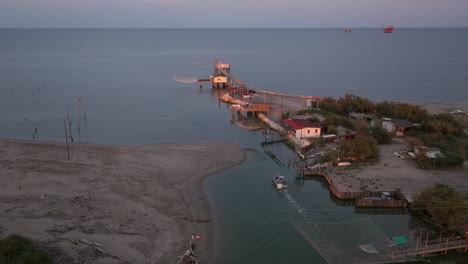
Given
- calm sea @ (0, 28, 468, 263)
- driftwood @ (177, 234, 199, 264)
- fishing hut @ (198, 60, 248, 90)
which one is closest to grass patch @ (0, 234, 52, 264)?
driftwood @ (177, 234, 199, 264)

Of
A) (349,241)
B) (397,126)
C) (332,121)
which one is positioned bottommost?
(349,241)

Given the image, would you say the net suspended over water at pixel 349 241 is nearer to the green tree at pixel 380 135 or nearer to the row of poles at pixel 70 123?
the green tree at pixel 380 135

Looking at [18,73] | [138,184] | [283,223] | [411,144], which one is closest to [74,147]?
[138,184]

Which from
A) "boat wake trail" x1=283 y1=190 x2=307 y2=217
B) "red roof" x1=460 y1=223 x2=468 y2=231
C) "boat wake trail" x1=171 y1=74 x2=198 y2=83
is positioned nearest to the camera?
"red roof" x1=460 y1=223 x2=468 y2=231

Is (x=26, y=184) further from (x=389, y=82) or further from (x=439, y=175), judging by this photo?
(x=389, y=82)

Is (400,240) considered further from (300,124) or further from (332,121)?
(332,121)

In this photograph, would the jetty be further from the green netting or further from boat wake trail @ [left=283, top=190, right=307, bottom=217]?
boat wake trail @ [left=283, top=190, right=307, bottom=217]

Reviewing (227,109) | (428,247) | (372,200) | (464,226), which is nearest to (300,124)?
(372,200)
